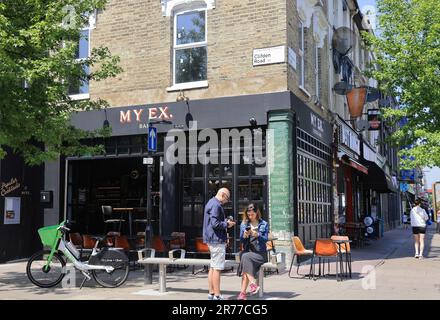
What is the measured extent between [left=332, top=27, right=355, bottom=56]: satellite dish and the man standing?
1242 centimetres

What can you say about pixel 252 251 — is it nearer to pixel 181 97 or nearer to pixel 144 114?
pixel 181 97

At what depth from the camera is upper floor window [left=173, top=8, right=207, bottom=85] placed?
13.4 m

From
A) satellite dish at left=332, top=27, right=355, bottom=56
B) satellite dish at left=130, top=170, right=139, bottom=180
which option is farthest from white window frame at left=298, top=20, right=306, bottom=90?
satellite dish at left=130, top=170, right=139, bottom=180

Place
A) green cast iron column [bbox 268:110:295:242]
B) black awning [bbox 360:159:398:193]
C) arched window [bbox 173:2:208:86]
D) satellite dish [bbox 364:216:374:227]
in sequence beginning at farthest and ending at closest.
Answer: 1. black awning [bbox 360:159:398:193]
2. satellite dish [bbox 364:216:374:227]
3. arched window [bbox 173:2:208:86]
4. green cast iron column [bbox 268:110:295:242]

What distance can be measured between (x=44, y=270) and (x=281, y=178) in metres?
5.63

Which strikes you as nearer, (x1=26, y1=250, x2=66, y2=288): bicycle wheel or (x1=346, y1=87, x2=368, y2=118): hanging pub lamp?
(x1=26, y1=250, x2=66, y2=288): bicycle wheel

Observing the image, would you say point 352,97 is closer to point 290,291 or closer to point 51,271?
point 290,291

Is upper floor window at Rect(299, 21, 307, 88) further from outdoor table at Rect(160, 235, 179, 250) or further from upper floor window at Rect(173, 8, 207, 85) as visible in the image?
outdoor table at Rect(160, 235, 179, 250)

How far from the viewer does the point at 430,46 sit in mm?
15891

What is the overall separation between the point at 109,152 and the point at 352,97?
A: 968 cm

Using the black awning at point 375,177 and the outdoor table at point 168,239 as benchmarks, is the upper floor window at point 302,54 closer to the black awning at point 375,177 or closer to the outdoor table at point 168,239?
the outdoor table at point 168,239

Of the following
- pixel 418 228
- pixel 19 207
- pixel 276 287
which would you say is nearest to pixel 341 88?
pixel 418 228

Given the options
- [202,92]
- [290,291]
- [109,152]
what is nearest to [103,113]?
[109,152]

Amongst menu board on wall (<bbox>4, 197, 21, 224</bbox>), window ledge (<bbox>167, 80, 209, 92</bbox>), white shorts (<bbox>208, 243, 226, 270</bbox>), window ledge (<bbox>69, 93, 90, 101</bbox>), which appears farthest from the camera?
window ledge (<bbox>69, 93, 90, 101</bbox>)
